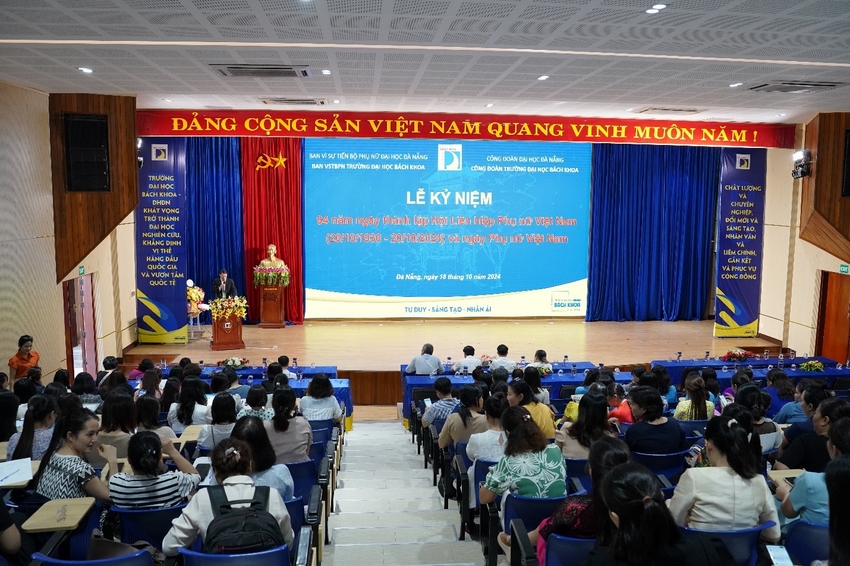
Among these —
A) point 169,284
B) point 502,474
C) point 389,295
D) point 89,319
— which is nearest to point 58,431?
point 502,474

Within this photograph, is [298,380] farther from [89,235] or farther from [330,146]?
[330,146]

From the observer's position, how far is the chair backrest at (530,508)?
3.24 metres

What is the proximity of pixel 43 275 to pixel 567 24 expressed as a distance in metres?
6.41

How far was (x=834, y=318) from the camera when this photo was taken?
11297mm

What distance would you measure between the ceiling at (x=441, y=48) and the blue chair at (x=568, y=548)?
327 cm

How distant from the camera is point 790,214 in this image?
→ 1198cm

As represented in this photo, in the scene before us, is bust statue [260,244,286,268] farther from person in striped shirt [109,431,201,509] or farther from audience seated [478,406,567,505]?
audience seated [478,406,567,505]

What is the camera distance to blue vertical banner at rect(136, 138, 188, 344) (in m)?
11.2

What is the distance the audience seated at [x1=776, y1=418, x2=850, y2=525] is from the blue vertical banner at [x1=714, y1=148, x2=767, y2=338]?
939cm

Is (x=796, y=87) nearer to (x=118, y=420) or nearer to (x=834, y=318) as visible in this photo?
(x=834, y=318)

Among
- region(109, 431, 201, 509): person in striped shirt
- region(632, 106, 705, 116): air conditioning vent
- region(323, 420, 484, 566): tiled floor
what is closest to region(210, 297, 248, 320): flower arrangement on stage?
region(323, 420, 484, 566): tiled floor

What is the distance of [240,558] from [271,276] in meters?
10.7

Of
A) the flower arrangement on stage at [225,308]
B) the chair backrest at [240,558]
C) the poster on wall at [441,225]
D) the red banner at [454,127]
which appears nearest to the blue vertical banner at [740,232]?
the red banner at [454,127]

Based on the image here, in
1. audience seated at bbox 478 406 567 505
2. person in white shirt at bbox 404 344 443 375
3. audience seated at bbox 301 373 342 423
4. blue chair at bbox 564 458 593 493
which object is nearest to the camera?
audience seated at bbox 478 406 567 505
